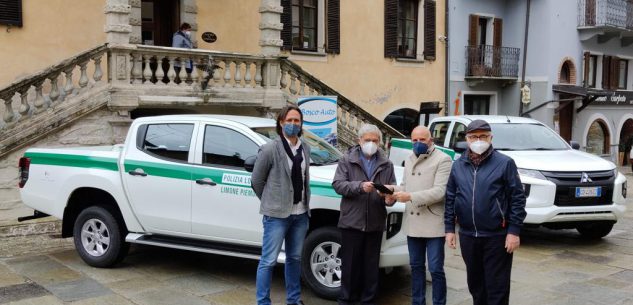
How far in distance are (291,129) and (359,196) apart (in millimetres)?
814

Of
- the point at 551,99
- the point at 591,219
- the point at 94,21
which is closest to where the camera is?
the point at 591,219

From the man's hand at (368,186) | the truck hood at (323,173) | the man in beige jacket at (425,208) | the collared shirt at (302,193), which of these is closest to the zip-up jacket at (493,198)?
the man in beige jacket at (425,208)

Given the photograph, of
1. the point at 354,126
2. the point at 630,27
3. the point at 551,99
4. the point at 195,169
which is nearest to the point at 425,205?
the point at 195,169

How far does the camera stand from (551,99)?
70.7 ft

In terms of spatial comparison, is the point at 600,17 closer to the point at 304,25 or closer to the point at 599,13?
the point at 599,13

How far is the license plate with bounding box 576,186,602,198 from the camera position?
828 centimetres

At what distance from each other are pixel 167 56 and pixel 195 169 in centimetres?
508

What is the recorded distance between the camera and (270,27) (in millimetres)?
12273

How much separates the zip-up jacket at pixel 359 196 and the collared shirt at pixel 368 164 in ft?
0.07

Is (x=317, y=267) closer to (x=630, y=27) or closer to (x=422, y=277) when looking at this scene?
(x=422, y=277)

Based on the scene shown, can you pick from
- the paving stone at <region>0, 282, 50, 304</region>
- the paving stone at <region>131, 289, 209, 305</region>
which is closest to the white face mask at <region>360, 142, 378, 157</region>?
the paving stone at <region>131, 289, 209, 305</region>

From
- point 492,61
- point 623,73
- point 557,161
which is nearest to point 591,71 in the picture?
point 623,73

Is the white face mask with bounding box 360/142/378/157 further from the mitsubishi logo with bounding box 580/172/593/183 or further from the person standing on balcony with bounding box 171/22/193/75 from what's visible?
the person standing on balcony with bounding box 171/22/193/75

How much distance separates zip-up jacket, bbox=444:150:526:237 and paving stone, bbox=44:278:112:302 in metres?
3.73
